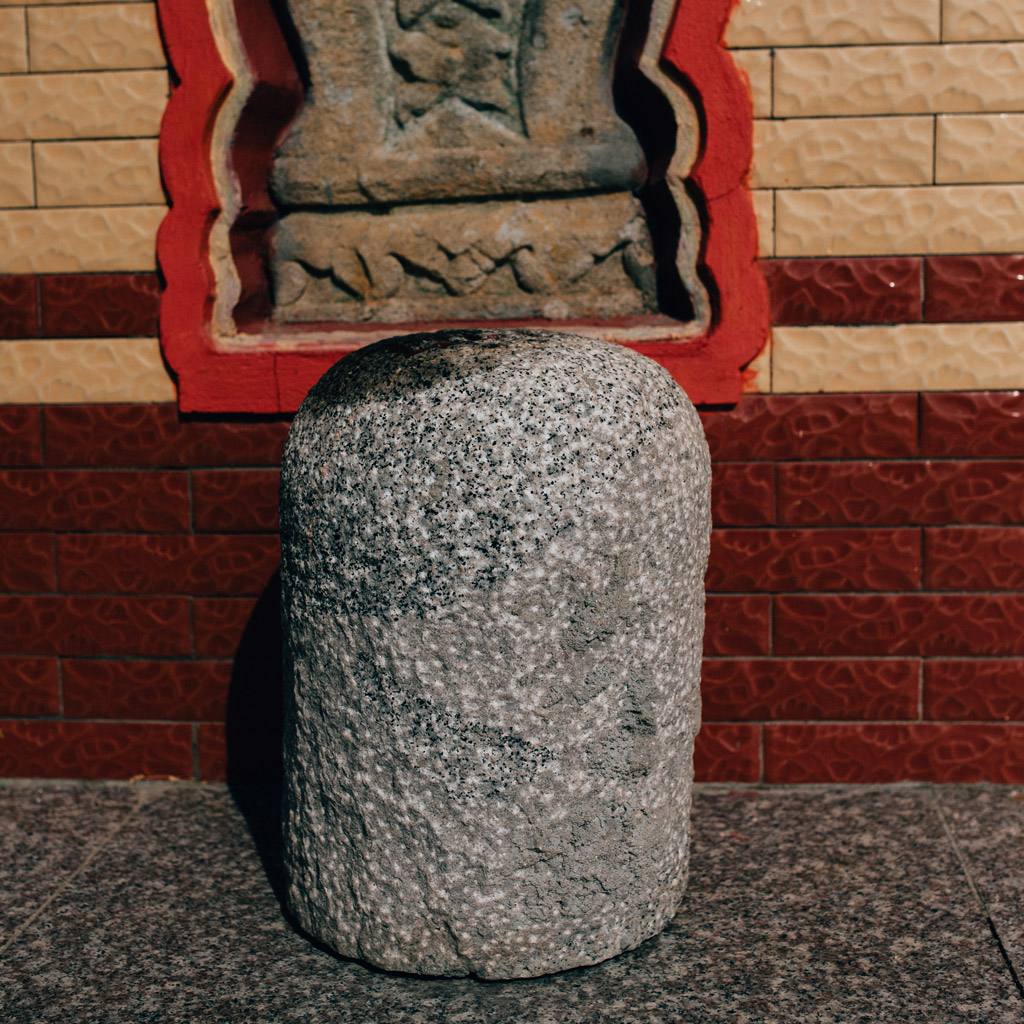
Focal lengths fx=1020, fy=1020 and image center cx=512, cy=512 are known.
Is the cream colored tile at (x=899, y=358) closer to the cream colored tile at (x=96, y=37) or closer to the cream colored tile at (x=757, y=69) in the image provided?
the cream colored tile at (x=757, y=69)

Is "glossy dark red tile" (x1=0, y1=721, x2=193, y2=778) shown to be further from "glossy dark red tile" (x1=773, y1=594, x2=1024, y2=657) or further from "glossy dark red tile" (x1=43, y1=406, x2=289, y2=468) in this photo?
"glossy dark red tile" (x1=773, y1=594, x2=1024, y2=657)

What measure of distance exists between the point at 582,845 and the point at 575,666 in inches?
16.7

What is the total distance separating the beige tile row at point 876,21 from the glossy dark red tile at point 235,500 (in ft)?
6.73

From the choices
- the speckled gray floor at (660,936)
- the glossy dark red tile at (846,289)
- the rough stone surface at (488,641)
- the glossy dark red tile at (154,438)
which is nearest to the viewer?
the rough stone surface at (488,641)

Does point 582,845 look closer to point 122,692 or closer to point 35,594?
point 122,692

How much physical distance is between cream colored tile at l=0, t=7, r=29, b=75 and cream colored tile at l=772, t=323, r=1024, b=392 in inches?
101

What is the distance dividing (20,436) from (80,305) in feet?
1.61

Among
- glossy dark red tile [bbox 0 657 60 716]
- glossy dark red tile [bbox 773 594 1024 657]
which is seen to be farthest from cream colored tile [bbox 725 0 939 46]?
glossy dark red tile [bbox 0 657 60 716]

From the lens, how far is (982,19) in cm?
305

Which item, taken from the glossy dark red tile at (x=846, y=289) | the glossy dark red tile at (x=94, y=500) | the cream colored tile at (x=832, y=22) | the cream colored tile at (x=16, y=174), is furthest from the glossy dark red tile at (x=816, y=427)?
the cream colored tile at (x=16, y=174)

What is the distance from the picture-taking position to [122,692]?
11.5 feet

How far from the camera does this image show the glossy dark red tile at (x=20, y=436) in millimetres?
3432

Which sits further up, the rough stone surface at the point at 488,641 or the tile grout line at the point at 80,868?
the rough stone surface at the point at 488,641

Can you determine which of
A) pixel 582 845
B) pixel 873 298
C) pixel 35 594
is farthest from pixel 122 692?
pixel 873 298
